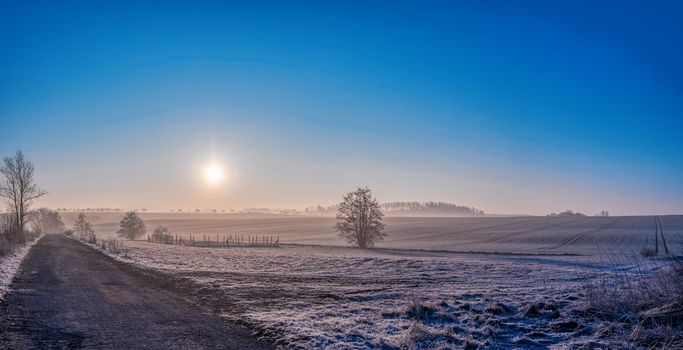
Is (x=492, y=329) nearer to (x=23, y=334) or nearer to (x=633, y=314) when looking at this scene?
(x=633, y=314)

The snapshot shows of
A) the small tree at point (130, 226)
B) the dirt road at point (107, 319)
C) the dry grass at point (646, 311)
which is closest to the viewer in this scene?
the dry grass at point (646, 311)

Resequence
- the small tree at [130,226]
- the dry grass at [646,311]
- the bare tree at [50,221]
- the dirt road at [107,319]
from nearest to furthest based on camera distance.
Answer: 1. the dry grass at [646,311]
2. the dirt road at [107,319]
3. the small tree at [130,226]
4. the bare tree at [50,221]

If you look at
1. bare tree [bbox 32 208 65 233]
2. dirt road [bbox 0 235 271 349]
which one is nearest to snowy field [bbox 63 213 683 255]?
dirt road [bbox 0 235 271 349]

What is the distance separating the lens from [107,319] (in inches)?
454

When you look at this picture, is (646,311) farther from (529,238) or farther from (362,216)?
(529,238)

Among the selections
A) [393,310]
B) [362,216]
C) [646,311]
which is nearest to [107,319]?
[393,310]

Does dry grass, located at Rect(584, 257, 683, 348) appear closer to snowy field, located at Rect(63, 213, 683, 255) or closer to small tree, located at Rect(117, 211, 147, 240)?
snowy field, located at Rect(63, 213, 683, 255)

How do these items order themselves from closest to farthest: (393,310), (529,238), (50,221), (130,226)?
1. (393,310)
2. (529,238)
3. (130,226)
4. (50,221)

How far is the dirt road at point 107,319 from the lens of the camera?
945 cm

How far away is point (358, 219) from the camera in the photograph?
62562mm

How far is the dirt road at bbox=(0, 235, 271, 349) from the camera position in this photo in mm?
9445

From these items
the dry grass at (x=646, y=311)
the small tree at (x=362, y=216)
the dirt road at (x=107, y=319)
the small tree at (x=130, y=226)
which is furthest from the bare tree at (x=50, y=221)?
the dry grass at (x=646, y=311)

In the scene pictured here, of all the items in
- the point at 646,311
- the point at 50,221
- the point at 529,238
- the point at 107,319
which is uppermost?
the point at 646,311

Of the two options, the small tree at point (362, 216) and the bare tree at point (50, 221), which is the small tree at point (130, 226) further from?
the bare tree at point (50, 221)
